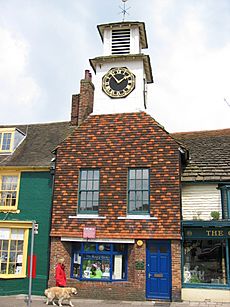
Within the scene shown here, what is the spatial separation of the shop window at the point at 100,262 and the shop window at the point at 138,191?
1.70 meters

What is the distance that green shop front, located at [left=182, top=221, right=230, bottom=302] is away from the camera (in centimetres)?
1448

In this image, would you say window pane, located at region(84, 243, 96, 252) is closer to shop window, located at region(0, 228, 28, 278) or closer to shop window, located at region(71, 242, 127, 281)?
shop window, located at region(71, 242, 127, 281)

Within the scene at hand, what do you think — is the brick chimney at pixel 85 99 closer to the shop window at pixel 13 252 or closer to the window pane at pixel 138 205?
the window pane at pixel 138 205

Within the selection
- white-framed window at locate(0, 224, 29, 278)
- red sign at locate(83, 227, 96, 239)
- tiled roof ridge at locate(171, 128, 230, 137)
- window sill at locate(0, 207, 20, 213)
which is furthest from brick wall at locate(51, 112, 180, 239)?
tiled roof ridge at locate(171, 128, 230, 137)

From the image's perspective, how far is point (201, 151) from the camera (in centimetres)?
1861

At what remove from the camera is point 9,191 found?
1762cm

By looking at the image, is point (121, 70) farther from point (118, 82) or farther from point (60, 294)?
point (60, 294)

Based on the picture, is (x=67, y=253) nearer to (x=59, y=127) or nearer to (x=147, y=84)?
(x=59, y=127)

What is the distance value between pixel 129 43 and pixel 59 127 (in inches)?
237

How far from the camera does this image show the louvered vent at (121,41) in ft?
61.1

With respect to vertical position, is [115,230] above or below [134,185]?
below

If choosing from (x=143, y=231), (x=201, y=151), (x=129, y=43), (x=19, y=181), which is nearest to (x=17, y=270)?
(x=19, y=181)

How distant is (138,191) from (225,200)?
363 cm

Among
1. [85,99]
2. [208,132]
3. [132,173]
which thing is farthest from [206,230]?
[85,99]
